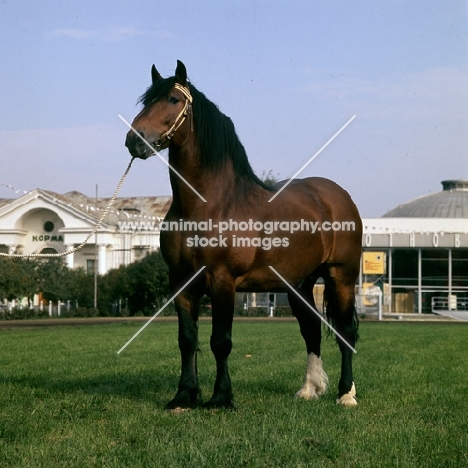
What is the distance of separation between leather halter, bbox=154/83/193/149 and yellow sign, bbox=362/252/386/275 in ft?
158

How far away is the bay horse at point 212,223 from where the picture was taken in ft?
21.1

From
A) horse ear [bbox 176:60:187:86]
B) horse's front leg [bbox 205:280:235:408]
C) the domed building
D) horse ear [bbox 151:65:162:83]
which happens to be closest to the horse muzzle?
horse ear [bbox 176:60:187:86]

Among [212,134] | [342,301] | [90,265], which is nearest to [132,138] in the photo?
[212,134]

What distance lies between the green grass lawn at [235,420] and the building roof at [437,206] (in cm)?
6492

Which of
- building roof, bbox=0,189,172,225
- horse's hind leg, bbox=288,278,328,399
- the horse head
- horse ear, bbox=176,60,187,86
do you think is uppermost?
building roof, bbox=0,189,172,225

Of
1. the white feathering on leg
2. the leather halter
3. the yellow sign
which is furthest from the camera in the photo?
the yellow sign

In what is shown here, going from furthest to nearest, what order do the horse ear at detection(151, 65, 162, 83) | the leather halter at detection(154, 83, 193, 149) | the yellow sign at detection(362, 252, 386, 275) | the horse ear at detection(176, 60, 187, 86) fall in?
the yellow sign at detection(362, 252, 386, 275) < the horse ear at detection(151, 65, 162, 83) < the horse ear at detection(176, 60, 187, 86) < the leather halter at detection(154, 83, 193, 149)

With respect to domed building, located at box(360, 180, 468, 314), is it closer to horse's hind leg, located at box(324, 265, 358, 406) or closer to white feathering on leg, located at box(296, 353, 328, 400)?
horse's hind leg, located at box(324, 265, 358, 406)

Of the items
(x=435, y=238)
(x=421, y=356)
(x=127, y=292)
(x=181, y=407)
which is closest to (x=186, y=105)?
(x=181, y=407)

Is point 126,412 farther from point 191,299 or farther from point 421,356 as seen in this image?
point 421,356

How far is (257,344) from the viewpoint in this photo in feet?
53.9

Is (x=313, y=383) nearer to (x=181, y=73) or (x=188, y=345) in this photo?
(x=188, y=345)

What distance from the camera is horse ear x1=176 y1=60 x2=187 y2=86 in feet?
21.4

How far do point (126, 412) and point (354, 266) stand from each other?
311cm
